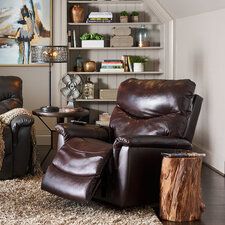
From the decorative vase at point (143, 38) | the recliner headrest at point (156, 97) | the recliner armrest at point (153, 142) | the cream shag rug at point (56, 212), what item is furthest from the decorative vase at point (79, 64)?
the recliner armrest at point (153, 142)

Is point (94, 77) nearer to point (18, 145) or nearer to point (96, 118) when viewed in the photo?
point (96, 118)

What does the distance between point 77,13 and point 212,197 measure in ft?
11.5

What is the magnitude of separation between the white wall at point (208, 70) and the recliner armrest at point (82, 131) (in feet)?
4.57

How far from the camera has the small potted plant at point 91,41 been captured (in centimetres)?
724

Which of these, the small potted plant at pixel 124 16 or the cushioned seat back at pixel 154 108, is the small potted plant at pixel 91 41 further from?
the cushioned seat back at pixel 154 108

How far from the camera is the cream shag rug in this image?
3836mm

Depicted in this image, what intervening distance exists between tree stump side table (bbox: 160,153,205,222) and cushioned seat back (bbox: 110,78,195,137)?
478 mm

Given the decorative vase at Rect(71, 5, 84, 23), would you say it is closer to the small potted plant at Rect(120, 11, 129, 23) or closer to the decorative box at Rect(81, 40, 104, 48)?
the decorative box at Rect(81, 40, 104, 48)

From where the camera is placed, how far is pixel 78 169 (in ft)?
13.5

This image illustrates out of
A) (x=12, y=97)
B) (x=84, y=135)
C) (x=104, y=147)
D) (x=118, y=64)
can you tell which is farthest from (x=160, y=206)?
(x=118, y=64)

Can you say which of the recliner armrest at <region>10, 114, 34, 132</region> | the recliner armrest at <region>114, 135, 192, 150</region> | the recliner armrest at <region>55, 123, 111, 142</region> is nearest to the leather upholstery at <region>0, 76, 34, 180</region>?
the recliner armrest at <region>10, 114, 34, 132</region>

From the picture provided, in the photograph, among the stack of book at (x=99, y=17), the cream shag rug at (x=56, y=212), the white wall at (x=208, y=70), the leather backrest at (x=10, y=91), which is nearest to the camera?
the cream shag rug at (x=56, y=212)

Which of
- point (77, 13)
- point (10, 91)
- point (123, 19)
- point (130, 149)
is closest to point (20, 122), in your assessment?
point (10, 91)

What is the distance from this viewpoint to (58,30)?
7.25 metres
